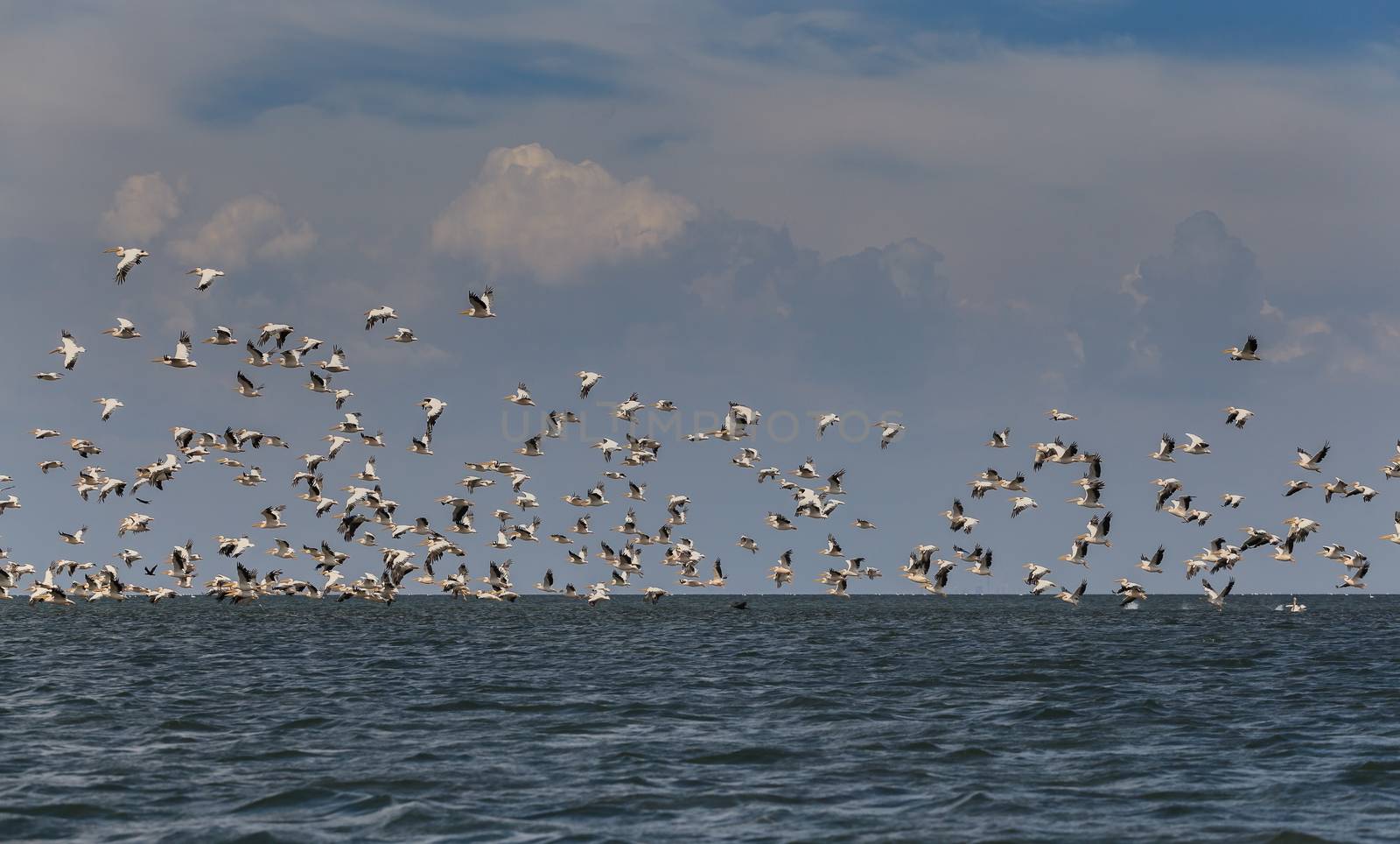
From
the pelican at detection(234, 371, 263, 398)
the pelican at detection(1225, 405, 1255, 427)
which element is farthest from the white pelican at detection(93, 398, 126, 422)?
the pelican at detection(1225, 405, 1255, 427)

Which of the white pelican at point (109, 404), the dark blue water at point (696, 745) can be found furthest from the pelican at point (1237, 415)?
the white pelican at point (109, 404)

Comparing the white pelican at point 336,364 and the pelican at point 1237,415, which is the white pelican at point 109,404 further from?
the pelican at point 1237,415

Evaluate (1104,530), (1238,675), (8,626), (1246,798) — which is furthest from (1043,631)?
(1246,798)

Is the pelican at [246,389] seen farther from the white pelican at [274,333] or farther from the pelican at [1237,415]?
the pelican at [1237,415]

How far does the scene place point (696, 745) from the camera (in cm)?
3347

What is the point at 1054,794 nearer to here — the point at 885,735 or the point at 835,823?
the point at 835,823

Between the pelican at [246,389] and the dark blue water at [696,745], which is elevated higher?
the pelican at [246,389]

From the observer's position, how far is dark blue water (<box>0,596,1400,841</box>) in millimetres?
25188

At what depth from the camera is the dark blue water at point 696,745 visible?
25.2 metres

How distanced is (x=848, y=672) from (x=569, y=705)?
1459 cm

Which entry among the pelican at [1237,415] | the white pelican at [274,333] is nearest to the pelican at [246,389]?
the white pelican at [274,333]

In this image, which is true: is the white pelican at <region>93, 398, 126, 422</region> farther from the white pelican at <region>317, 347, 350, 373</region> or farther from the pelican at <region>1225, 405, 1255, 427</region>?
the pelican at <region>1225, 405, 1255, 427</region>

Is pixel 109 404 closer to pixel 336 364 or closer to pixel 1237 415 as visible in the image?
pixel 336 364

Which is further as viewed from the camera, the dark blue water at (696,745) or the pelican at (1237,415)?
the pelican at (1237,415)
